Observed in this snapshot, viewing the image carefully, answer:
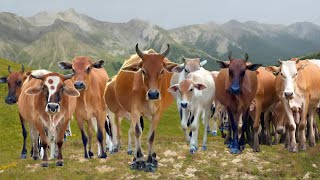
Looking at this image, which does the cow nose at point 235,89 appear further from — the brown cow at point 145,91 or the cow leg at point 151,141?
the cow leg at point 151,141

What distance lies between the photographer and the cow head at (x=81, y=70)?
16086mm

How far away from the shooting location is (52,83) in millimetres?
15070

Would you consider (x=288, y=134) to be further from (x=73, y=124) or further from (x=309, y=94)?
(x=73, y=124)

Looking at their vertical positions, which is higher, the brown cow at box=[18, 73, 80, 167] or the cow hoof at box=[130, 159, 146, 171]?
the brown cow at box=[18, 73, 80, 167]

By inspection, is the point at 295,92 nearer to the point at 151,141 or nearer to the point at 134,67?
the point at 151,141

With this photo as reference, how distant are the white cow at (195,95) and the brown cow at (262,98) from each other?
221 cm

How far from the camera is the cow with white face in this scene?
18.0 m

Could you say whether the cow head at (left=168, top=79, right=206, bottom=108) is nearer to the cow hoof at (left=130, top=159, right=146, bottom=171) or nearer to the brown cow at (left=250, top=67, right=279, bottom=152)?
the brown cow at (left=250, top=67, right=279, bottom=152)

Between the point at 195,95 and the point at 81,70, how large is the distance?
5.21m

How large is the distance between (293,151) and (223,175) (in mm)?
5029

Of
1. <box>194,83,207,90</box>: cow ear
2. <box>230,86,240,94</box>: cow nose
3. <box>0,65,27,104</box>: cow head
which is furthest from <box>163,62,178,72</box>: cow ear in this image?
<box>0,65,27,104</box>: cow head

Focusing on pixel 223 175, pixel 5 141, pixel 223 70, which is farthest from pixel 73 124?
pixel 223 175

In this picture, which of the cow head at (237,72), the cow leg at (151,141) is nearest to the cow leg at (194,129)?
the cow head at (237,72)

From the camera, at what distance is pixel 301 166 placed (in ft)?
53.9
